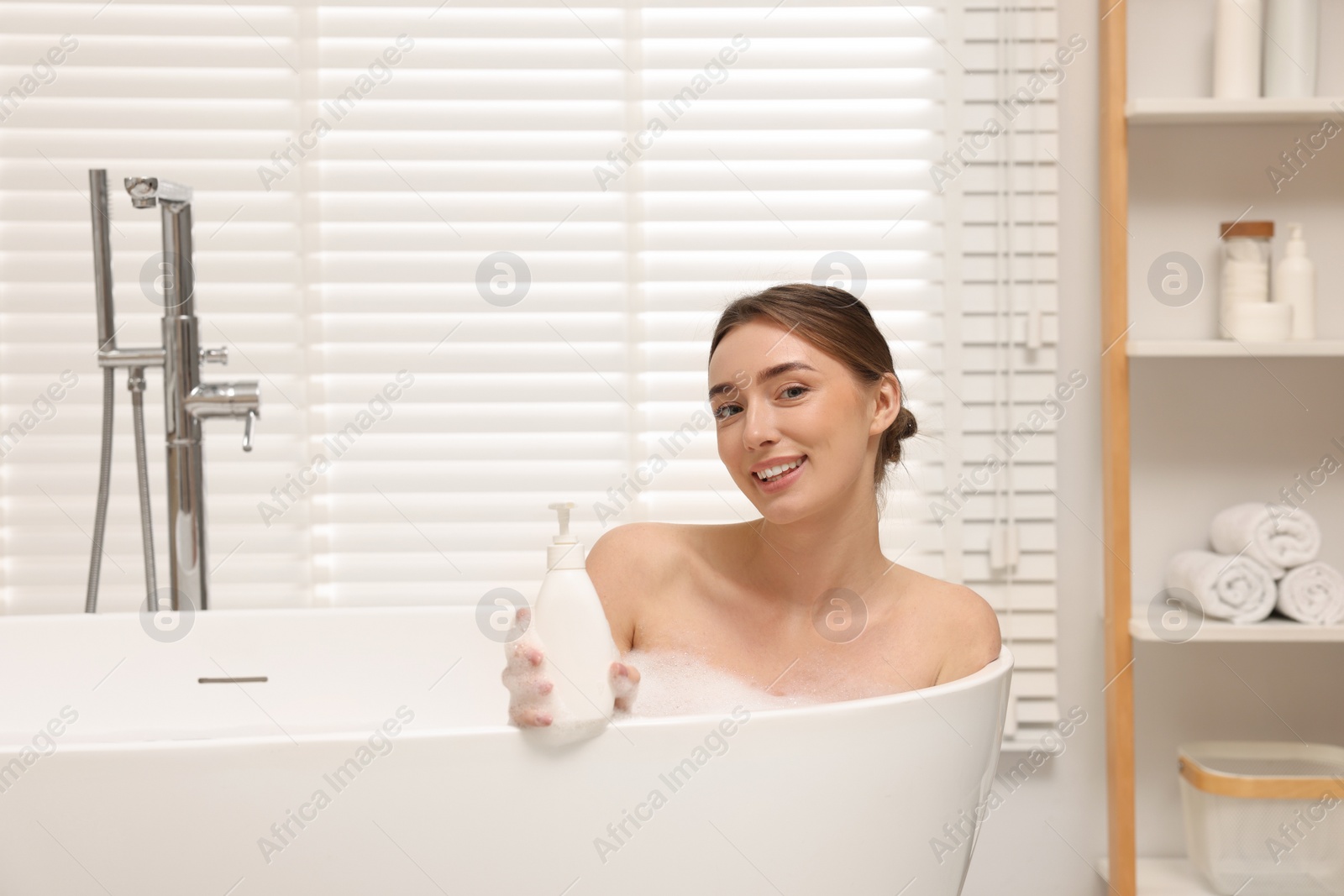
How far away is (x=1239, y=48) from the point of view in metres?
1.68

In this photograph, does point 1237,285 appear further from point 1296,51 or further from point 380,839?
point 380,839

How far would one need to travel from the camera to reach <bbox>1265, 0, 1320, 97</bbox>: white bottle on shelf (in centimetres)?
167

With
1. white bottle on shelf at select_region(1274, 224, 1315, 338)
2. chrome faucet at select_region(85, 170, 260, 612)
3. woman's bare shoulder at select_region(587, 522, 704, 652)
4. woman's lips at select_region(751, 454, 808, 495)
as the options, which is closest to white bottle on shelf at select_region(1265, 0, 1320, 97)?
white bottle on shelf at select_region(1274, 224, 1315, 338)

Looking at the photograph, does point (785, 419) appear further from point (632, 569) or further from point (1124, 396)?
point (1124, 396)

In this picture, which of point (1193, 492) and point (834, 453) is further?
point (1193, 492)

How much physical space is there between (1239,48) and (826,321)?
3.18ft

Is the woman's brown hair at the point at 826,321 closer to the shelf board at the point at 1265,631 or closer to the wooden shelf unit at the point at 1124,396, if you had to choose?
the wooden shelf unit at the point at 1124,396

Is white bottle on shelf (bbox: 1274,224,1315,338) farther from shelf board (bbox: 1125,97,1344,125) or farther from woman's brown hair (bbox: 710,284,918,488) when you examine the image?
woman's brown hair (bbox: 710,284,918,488)

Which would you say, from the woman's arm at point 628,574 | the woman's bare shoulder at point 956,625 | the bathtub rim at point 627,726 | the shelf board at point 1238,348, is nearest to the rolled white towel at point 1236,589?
the shelf board at point 1238,348

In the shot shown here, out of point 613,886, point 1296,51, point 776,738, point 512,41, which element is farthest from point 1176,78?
point 613,886

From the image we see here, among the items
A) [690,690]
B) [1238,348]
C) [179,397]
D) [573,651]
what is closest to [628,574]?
[690,690]

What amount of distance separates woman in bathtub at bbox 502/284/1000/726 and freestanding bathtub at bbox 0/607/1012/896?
189 mm

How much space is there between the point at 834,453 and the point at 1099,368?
836mm

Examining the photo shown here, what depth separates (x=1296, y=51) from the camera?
167 cm
